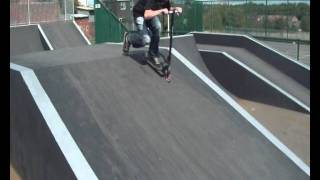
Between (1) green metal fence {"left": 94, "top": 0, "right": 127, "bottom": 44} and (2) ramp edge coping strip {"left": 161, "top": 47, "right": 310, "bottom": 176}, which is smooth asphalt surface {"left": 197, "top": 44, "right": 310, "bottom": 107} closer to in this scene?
(1) green metal fence {"left": 94, "top": 0, "right": 127, "bottom": 44}

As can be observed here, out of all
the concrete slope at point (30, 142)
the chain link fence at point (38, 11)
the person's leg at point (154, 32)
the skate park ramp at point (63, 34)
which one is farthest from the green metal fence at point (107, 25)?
the concrete slope at point (30, 142)

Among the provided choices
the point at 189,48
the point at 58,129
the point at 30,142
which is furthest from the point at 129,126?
the point at 189,48

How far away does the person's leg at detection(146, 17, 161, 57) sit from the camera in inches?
320

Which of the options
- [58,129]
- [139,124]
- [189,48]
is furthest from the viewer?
[189,48]

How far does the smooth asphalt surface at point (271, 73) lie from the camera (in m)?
12.3

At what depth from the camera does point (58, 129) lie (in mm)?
5906

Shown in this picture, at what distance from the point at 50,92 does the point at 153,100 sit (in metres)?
1.72

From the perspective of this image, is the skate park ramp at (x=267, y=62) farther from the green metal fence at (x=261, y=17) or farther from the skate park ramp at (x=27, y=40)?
the green metal fence at (x=261, y=17)

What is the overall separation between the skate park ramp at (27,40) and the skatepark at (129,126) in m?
6.86

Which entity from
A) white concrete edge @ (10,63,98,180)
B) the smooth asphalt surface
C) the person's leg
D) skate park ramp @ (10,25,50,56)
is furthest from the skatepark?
skate park ramp @ (10,25,50,56)

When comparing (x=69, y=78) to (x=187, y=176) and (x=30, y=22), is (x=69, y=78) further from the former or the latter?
(x=30, y=22)

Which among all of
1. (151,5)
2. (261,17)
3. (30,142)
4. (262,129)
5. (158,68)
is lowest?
(262,129)

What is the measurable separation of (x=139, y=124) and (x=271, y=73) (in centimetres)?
742

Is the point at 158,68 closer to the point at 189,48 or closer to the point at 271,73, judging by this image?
the point at 189,48
